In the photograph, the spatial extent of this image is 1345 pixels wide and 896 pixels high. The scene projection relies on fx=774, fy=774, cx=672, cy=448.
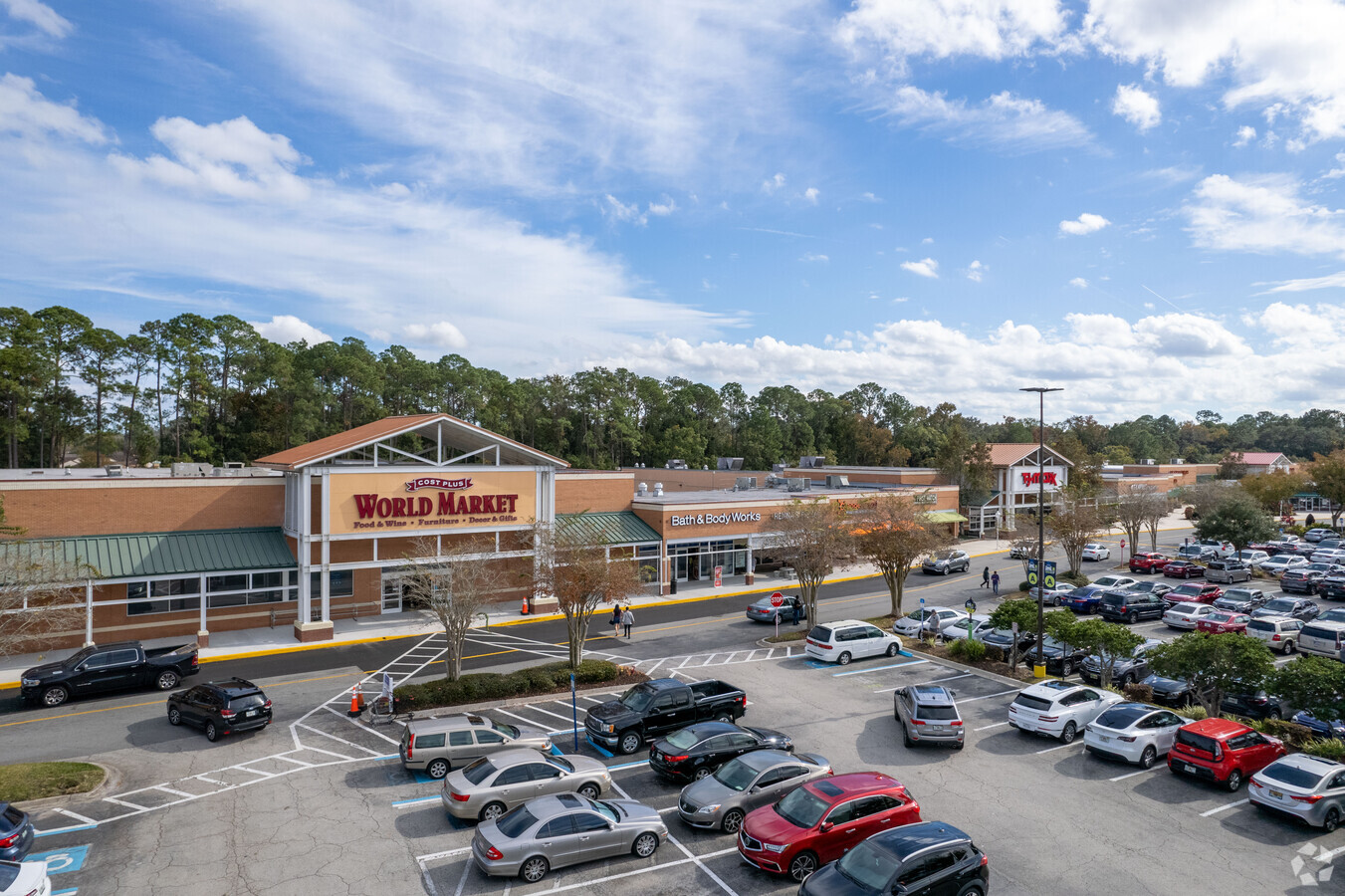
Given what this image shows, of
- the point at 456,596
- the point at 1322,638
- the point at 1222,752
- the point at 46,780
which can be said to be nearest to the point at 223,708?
the point at 46,780

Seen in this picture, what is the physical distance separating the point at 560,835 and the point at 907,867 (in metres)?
5.91

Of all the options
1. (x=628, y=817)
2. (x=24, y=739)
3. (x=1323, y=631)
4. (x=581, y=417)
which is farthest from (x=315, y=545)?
(x=581, y=417)

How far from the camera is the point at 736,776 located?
1605cm

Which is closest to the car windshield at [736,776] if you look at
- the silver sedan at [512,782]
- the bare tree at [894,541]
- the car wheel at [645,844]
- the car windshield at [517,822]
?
the car wheel at [645,844]

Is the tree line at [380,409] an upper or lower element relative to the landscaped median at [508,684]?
upper

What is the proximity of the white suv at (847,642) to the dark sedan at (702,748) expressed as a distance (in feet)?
34.7

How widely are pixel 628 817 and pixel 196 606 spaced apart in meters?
26.4

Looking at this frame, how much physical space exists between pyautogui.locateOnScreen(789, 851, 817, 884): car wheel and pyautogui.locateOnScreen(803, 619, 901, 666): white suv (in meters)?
15.7

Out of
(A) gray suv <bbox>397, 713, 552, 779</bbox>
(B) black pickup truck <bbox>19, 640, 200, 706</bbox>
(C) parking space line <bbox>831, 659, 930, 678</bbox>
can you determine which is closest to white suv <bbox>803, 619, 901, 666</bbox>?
(C) parking space line <bbox>831, 659, 930, 678</bbox>

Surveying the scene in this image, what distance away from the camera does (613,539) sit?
41.7 metres

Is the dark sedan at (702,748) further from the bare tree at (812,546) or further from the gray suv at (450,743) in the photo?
the bare tree at (812,546)

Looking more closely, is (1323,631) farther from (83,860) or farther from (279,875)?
(83,860)

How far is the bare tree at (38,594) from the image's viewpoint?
885 inches

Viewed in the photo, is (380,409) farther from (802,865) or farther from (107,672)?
(802,865)
